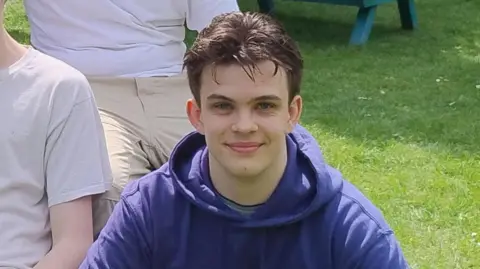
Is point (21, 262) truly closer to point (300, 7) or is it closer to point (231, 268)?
point (231, 268)

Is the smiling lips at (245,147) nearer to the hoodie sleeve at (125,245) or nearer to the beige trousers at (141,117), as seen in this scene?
the hoodie sleeve at (125,245)

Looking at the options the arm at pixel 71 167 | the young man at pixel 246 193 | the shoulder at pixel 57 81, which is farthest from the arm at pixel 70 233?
the shoulder at pixel 57 81

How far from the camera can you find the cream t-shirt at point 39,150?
2.35 metres

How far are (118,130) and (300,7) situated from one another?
7098 mm

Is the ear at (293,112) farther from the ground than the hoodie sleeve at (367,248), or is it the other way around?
the ear at (293,112)

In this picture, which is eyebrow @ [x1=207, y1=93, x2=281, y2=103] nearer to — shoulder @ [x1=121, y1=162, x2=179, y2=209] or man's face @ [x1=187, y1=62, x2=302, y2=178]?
man's face @ [x1=187, y1=62, x2=302, y2=178]

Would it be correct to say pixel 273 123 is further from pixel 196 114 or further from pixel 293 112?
pixel 196 114

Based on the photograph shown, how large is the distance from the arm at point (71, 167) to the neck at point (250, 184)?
0.41 m

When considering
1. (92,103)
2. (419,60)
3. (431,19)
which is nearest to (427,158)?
(419,60)

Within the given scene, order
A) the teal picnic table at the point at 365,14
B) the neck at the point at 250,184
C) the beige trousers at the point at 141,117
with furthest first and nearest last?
the teal picnic table at the point at 365,14 < the beige trousers at the point at 141,117 < the neck at the point at 250,184

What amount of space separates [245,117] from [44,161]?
25.1 inches

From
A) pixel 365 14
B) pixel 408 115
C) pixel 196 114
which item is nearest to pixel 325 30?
pixel 365 14

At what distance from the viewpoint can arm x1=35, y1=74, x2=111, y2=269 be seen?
2375 millimetres

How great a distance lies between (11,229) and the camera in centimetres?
237
